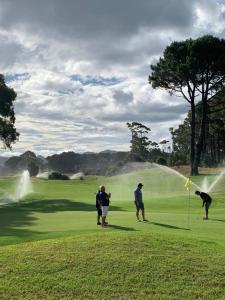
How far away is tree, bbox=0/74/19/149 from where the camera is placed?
49.7 meters

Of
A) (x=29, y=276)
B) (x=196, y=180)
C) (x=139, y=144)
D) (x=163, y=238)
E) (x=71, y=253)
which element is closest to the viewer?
(x=29, y=276)

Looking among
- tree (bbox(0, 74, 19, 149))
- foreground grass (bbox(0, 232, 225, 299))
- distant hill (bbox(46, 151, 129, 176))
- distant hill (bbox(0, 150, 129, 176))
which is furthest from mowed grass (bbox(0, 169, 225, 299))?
distant hill (bbox(46, 151, 129, 176))

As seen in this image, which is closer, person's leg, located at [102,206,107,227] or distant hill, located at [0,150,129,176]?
→ person's leg, located at [102,206,107,227]

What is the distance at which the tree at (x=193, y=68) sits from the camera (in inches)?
2510

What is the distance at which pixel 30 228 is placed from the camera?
2116 cm

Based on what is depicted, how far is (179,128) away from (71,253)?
405 ft

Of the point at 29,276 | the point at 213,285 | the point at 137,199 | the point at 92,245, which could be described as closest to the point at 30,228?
the point at 137,199

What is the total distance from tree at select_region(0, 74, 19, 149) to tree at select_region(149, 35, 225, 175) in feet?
76.5

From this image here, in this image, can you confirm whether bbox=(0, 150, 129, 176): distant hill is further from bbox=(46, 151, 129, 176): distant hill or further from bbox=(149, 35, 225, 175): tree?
bbox=(149, 35, 225, 175): tree

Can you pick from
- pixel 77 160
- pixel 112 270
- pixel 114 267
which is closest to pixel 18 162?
pixel 77 160

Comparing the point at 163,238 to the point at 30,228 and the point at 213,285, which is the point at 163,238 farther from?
the point at 30,228

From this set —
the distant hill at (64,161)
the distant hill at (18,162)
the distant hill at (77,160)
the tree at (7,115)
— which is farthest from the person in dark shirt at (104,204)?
the distant hill at (18,162)

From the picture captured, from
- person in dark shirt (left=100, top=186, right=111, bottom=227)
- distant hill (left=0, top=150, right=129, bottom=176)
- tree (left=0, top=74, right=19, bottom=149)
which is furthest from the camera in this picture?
distant hill (left=0, top=150, right=129, bottom=176)

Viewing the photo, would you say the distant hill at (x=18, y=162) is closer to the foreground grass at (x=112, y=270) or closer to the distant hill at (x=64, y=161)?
the distant hill at (x=64, y=161)
